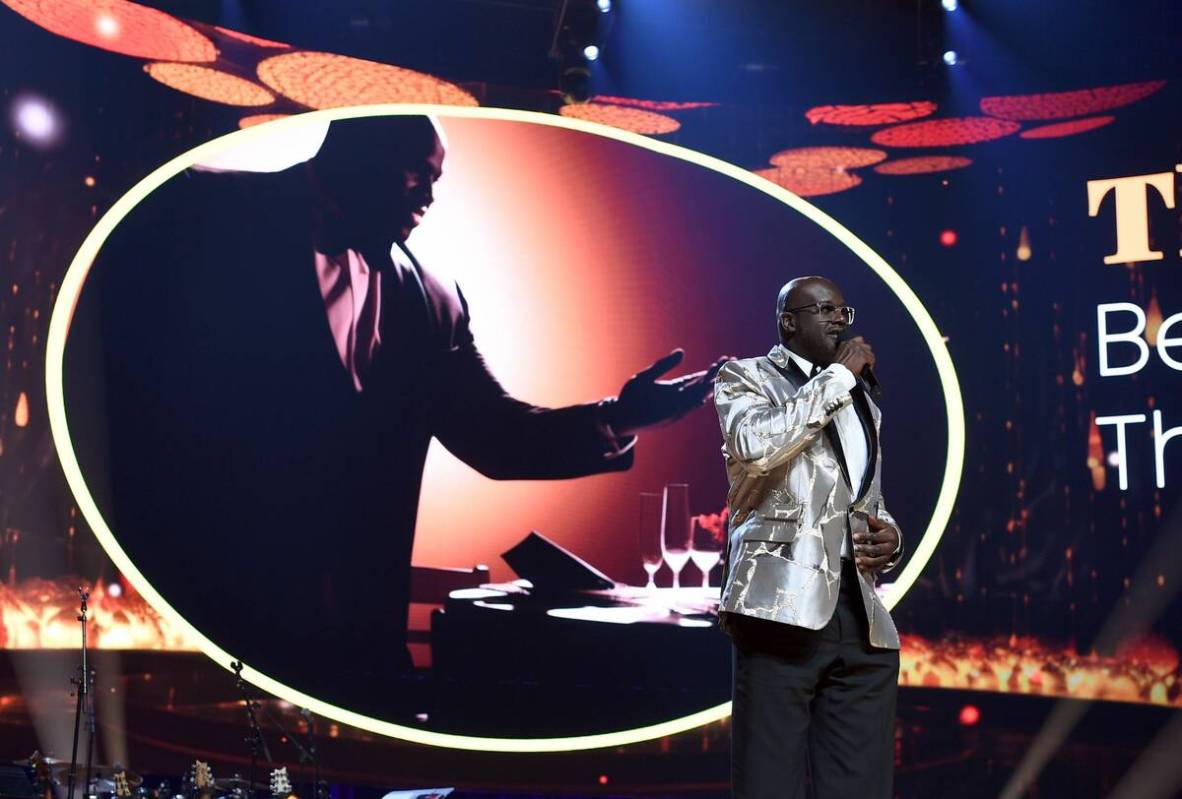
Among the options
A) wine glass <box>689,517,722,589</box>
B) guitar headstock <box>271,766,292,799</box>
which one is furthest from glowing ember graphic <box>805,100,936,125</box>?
guitar headstock <box>271,766,292,799</box>

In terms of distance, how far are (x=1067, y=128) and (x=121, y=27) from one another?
357cm

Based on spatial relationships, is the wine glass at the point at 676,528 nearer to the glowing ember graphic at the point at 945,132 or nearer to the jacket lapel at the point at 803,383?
the glowing ember graphic at the point at 945,132

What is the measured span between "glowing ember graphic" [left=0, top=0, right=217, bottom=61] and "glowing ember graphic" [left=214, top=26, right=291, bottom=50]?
69mm

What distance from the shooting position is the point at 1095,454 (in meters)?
4.40

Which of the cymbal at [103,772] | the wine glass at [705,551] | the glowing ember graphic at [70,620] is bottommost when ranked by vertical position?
the cymbal at [103,772]

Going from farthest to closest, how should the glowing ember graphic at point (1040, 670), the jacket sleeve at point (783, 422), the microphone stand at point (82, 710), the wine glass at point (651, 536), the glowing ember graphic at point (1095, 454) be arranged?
the wine glass at point (651, 536), the glowing ember graphic at point (1095, 454), the glowing ember graphic at point (1040, 670), the microphone stand at point (82, 710), the jacket sleeve at point (783, 422)

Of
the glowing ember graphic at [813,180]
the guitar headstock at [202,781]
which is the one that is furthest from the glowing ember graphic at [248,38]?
the guitar headstock at [202,781]

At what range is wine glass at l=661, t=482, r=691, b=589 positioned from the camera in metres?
4.56

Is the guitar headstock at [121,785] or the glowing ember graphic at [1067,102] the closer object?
the guitar headstock at [121,785]

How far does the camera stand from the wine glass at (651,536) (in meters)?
4.64

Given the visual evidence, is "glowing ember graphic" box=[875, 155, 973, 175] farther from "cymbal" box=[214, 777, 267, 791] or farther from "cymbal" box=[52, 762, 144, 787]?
"cymbal" box=[52, 762, 144, 787]

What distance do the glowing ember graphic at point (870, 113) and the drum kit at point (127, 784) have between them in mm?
3071

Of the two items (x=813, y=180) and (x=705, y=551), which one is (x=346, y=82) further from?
(x=705, y=551)

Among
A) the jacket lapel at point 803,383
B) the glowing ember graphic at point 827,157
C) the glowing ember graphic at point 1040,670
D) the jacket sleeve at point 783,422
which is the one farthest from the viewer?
the glowing ember graphic at point 827,157
